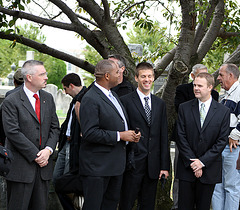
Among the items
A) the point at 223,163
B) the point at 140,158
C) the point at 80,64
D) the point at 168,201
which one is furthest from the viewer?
the point at 80,64

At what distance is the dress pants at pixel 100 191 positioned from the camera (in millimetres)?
4098

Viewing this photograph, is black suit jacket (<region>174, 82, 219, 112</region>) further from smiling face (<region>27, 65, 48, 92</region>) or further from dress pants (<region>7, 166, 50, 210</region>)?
dress pants (<region>7, 166, 50, 210</region>)

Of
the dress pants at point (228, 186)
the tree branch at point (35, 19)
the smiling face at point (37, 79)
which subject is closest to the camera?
the smiling face at point (37, 79)

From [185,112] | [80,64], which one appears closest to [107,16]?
[80,64]

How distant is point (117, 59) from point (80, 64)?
1.79 meters

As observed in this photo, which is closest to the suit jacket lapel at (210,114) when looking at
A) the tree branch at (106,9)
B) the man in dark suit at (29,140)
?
the man in dark suit at (29,140)

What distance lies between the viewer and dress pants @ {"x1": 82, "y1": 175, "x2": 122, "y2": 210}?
410 centimetres

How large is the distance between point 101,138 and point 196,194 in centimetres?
152

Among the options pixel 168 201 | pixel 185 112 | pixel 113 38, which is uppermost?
pixel 113 38

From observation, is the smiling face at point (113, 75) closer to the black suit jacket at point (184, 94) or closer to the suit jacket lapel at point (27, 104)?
the suit jacket lapel at point (27, 104)

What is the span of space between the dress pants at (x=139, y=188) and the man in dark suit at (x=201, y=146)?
0.38 m

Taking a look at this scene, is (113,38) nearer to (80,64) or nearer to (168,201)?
(80,64)

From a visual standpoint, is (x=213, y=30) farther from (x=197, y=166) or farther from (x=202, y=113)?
(x=197, y=166)

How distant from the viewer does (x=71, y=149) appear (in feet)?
15.8
